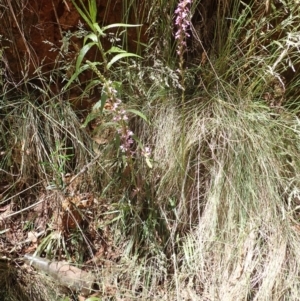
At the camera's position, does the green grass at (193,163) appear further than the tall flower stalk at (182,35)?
Yes

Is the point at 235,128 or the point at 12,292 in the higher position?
the point at 235,128

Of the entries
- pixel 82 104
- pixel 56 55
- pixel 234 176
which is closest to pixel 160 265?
pixel 234 176

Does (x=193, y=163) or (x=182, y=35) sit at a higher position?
(x=182, y=35)

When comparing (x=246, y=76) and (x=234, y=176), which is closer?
(x=234, y=176)

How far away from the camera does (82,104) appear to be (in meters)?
2.14

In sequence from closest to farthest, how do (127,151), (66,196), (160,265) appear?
(127,151) < (160,265) < (66,196)

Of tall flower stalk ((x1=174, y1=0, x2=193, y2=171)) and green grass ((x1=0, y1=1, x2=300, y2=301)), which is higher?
tall flower stalk ((x1=174, y1=0, x2=193, y2=171))

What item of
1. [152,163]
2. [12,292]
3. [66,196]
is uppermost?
[152,163]

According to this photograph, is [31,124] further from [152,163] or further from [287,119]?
[287,119]

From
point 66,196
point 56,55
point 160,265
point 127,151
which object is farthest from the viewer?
point 56,55

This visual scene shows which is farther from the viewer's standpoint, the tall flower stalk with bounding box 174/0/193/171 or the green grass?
the green grass

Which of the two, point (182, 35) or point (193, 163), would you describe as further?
point (193, 163)

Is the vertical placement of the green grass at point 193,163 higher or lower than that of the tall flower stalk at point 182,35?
lower

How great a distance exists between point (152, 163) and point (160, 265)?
1.20 feet
